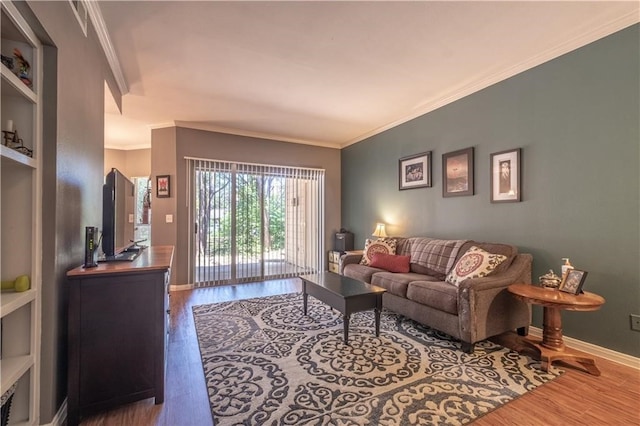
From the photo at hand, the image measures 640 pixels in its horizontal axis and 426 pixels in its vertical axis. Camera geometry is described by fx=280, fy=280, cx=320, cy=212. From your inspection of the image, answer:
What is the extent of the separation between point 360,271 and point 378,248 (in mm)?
505

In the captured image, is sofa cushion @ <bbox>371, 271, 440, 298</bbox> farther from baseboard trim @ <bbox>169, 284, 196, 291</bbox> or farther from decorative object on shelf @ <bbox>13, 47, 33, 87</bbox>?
decorative object on shelf @ <bbox>13, 47, 33, 87</bbox>

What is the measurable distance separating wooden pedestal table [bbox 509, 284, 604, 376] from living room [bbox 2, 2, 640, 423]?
0.41 m

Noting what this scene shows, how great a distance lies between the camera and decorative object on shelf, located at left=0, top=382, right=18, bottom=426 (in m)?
1.22

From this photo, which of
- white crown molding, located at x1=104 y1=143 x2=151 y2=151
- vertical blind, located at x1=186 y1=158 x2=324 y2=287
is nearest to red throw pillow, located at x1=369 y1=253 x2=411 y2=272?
vertical blind, located at x1=186 y1=158 x2=324 y2=287

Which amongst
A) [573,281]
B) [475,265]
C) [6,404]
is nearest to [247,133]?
[475,265]

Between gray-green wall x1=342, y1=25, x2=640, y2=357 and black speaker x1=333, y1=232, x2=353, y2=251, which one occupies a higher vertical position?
gray-green wall x1=342, y1=25, x2=640, y2=357

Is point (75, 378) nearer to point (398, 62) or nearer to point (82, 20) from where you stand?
point (82, 20)

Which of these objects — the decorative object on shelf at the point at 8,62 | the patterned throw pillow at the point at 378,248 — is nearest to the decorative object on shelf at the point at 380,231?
the patterned throw pillow at the point at 378,248

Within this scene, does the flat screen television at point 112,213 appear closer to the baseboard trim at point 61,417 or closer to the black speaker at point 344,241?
the baseboard trim at point 61,417

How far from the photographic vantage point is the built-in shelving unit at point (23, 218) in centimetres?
134

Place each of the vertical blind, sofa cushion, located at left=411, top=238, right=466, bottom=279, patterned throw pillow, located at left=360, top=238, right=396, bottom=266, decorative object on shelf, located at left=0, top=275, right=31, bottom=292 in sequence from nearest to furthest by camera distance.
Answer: decorative object on shelf, located at left=0, top=275, right=31, bottom=292, sofa cushion, located at left=411, top=238, right=466, bottom=279, patterned throw pillow, located at left=360, top=238, right=396, bottom=266, the vertical blind

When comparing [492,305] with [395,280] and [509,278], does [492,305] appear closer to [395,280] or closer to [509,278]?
[509,278]

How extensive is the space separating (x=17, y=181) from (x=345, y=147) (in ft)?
16.5

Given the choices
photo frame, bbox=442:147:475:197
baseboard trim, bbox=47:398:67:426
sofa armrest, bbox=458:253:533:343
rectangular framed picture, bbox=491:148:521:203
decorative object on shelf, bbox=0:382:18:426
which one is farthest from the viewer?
photo frame, bbox=442:147:475:197
